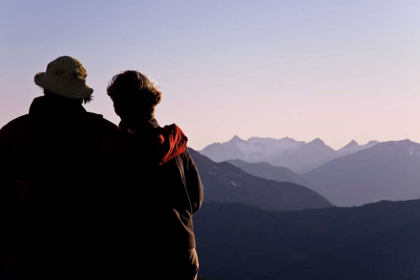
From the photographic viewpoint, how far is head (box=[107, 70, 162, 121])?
15.5 feet

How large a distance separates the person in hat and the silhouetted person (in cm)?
16

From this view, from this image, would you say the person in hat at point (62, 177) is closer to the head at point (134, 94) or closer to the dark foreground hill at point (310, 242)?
the head at point (134, 94)

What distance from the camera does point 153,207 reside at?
451 centimetres

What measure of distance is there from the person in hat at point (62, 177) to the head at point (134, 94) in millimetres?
424

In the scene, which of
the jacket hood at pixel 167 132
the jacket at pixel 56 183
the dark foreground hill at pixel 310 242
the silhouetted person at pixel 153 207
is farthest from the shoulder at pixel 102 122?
the dark foreground hill at pixel 310 242

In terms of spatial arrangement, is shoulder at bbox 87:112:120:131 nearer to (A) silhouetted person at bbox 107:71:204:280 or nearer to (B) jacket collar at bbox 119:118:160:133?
(A) silhouetted person at bbox 107:71:204:280

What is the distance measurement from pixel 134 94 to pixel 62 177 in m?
1.01

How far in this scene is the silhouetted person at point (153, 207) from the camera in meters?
4.45

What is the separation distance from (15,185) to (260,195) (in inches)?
7753

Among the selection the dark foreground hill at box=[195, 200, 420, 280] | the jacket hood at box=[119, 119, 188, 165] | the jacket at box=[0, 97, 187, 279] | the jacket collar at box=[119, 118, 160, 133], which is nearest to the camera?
the jacket at box=[0, 97, 187, 279]

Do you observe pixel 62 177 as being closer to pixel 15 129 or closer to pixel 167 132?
pixel 15 129

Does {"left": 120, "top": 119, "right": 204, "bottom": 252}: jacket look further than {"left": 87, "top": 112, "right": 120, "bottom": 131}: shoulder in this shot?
Yes

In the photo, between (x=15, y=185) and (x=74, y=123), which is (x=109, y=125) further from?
(x=15, y=185)

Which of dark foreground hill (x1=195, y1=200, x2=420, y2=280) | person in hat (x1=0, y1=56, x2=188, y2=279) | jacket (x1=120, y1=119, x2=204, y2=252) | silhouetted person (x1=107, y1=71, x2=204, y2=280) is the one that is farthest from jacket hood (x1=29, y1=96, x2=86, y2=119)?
dark foreground hill (x1=195, y1=200, x2=420, y2=280)
